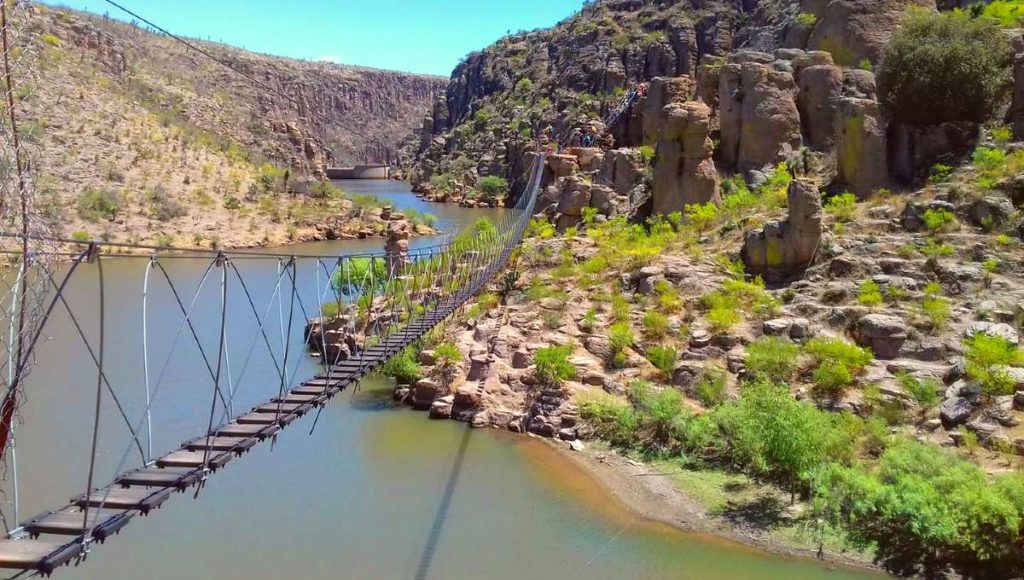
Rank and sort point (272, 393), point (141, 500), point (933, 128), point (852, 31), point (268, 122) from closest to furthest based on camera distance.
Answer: point (141, 500) < point (272, 393) < point (933, 128) < point (852, 31) < point (268, 122)

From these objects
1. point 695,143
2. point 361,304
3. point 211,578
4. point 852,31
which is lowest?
point 211,578

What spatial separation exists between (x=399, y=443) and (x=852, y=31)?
47.5 feet

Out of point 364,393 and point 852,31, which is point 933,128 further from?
point 364,393

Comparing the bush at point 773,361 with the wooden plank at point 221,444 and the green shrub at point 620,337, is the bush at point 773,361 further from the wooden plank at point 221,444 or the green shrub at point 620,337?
the wooden plank at point 221,444

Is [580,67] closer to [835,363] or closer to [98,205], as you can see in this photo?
[98,205]

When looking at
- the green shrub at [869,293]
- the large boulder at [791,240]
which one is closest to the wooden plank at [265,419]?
the green shrub at [869,293]

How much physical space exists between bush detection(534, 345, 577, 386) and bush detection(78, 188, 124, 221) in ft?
79.9

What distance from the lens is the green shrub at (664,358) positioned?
13.5 meters

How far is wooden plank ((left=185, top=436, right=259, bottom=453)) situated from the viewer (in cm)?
643

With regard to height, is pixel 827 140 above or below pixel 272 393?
above

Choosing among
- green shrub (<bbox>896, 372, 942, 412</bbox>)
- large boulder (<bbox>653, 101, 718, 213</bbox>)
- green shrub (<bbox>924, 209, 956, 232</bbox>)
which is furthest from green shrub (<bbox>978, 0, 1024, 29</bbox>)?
green shrub (<bbox>896, 372, 942, 412</bbox>)

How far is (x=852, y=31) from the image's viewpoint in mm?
19875

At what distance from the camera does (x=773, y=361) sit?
1262 cm

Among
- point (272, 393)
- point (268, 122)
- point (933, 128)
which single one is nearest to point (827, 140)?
point (933, 128)
